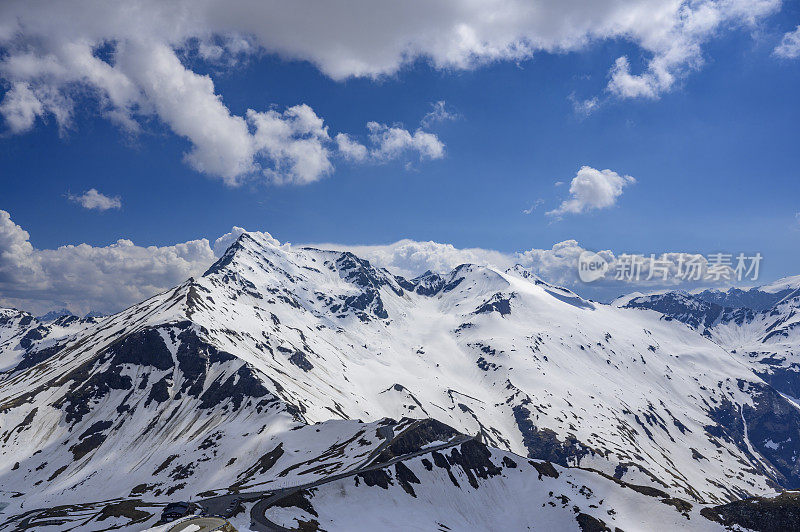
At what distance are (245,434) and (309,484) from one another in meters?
90.1

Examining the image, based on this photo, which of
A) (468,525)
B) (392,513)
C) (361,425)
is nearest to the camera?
(392,513)

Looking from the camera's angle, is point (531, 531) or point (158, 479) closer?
point (531, 531)

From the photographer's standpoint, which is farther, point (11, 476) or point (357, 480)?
point (11, 476)

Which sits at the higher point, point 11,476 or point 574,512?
point 11,476

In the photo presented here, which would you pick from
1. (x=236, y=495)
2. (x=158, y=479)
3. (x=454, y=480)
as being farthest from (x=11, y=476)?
(x=454, y=480)

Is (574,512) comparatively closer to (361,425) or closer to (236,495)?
(361,425)

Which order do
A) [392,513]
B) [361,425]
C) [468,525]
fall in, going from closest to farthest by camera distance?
[392,513], [468,525], [361,425]

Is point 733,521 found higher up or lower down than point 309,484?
lower down

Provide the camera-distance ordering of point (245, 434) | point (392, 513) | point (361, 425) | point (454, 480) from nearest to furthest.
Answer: point (392, 513), point (454, 480), point (361, 425), point (245, 434)

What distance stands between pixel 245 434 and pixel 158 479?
3557 cm

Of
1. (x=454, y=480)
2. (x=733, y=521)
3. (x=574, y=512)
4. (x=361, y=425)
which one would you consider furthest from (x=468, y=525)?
(x=733, y=521)

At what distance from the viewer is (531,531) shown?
395 ft

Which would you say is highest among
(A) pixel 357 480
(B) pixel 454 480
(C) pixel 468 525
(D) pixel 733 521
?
(A) pixel 357 480

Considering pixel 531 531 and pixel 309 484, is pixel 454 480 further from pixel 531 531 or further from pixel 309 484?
pixel 309 484
